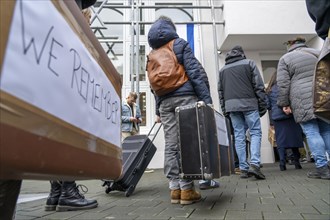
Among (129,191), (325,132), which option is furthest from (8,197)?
(325,132)

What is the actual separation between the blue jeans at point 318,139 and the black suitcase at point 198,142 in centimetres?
186

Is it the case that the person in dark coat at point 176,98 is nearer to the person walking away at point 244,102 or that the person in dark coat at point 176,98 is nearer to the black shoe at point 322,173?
the person walking away at point 244,102

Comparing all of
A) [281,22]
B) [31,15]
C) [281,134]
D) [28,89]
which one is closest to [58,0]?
[31,15]

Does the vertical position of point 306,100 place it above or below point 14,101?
above

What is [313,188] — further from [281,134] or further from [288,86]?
[281,134]

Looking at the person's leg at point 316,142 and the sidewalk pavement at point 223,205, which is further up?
the person's leg at point 316,142

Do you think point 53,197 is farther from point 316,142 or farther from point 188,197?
point 316,142

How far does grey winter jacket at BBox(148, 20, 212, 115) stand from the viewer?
2598 mm

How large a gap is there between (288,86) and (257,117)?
56 cm

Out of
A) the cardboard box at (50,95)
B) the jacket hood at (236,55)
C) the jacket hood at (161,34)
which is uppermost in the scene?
the jacket hood at (236,55)

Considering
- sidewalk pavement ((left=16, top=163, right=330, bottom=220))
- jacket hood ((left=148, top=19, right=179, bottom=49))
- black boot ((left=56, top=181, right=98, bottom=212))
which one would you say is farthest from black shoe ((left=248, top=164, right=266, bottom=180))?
black boot ((left=56, top=181, right=98, bottom=212))

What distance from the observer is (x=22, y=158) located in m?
0.45

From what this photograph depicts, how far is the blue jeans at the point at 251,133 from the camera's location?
12.8 ft

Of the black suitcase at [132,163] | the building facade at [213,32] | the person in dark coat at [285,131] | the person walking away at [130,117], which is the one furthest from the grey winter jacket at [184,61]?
the building facade at [213,32]
